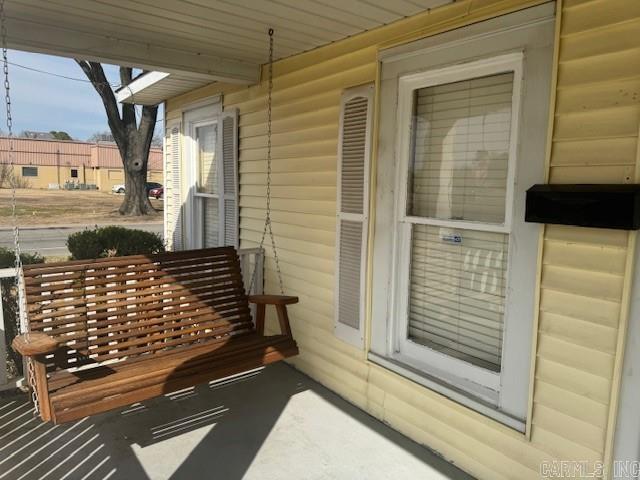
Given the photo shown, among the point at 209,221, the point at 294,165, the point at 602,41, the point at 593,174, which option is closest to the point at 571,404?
the point at 593,174

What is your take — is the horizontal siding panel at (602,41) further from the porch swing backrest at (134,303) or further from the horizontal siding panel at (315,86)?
the porch swing backrest at (134,303)

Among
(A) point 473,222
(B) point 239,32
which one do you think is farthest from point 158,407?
(B) point 239,32

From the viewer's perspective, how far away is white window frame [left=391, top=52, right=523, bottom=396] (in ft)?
7.12

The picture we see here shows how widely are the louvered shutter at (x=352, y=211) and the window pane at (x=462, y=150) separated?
367 mm

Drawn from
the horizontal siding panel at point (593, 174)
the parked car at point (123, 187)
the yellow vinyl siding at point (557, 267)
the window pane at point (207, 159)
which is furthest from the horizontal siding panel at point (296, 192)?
the parked car at point (123, 187)

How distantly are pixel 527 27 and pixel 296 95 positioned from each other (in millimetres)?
1907

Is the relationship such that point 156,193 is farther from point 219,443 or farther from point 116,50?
point 219,443

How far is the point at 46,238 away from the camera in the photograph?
14.3m

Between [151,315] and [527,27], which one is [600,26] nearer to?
[527,27]

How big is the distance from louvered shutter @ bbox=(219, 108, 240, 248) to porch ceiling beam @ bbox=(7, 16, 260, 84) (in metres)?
0.68

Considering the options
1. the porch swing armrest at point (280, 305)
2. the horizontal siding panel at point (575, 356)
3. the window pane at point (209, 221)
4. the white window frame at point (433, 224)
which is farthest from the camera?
the window pane at point (209, 221)

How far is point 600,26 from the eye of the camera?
5.98 ft

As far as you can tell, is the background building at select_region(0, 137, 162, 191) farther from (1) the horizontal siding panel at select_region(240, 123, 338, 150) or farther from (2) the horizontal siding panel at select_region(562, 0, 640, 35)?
(2) the horizontal siding panel at select_region(562, 0, 640, 35)

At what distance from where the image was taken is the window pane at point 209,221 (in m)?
5.32
